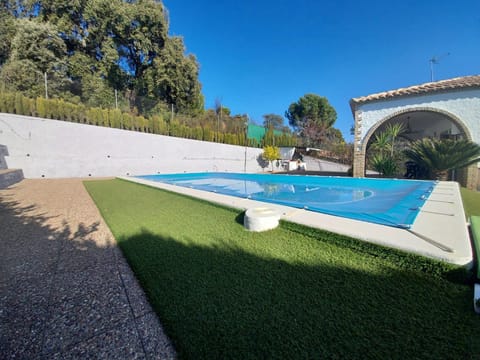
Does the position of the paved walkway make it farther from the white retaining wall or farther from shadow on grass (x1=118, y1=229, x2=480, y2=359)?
the white retaining wall

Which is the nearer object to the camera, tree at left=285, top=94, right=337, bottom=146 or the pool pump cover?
the pool pump cover

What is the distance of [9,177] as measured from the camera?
22.3 feet

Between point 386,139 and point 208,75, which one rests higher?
point 208,75

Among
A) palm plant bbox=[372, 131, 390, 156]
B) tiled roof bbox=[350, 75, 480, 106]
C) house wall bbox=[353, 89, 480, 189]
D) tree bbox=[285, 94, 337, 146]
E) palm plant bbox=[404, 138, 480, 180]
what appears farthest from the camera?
tree bbox=[285, 94, 337, 146]

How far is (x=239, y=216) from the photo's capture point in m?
3.34

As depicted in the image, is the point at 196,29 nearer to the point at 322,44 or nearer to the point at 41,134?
the point at 322,44

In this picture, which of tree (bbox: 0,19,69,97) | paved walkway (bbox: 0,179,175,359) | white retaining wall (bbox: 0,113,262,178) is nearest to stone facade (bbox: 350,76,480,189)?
white retaining wall (bbox: 0,113,262,178)

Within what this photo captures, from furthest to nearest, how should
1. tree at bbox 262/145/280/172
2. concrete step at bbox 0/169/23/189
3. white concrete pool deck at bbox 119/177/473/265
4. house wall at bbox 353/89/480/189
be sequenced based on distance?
tree at bbox 262/145/280/172, house wall at bbox 353/89/480/189, concrete step at bbox 0/169/23/189, white concrete pool deck at bbox 119/177/473/265

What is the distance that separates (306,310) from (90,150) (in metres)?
12.7

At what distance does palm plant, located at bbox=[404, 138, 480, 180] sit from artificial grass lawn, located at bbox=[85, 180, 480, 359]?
7876 mm

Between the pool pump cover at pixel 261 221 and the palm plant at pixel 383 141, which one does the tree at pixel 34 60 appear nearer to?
the pool pump cover at pixel 261 221

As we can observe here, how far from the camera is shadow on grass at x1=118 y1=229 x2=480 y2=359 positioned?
1.15 m

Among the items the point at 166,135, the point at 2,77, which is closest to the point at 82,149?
the point at 166,135

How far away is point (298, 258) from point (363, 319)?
80 cm
